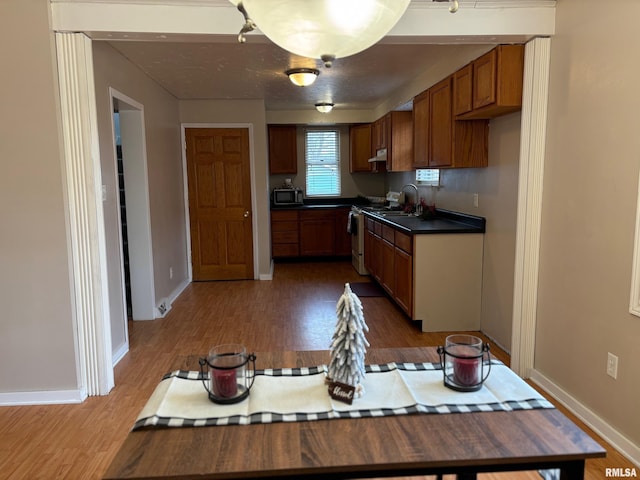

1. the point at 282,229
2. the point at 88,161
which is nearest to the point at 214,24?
the point at 88,161

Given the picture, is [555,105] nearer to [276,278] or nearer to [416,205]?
[416,205]

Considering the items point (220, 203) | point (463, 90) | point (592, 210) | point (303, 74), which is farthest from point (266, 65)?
point (592, 210)

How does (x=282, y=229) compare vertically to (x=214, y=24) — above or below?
below

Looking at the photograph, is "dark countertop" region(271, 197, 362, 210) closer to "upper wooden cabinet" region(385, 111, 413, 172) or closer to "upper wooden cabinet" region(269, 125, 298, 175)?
Answer: "upper wooden cabinet" region(269, 125, 298, 175)

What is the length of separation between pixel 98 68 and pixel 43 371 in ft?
6.80

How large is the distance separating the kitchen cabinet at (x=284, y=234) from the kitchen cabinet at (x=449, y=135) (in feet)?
10.6

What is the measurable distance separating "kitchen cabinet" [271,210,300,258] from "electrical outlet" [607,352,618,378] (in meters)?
5.28

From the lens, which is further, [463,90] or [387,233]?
[387,233]

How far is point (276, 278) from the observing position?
20.3 feet

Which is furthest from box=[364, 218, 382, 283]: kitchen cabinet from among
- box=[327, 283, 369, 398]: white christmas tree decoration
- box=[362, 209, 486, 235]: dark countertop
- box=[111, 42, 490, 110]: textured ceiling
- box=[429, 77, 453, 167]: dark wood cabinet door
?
box=[327, 283, 369, 398]: white christmas tree decoration

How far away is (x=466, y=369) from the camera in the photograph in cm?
136

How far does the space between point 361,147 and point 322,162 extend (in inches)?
32.7

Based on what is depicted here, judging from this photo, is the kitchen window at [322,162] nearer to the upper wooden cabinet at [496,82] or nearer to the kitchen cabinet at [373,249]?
the kitchen cabinet at [373,249]

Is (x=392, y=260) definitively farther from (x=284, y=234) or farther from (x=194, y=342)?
(x=284, y=234)
